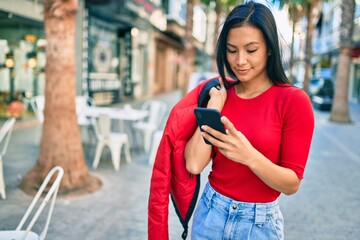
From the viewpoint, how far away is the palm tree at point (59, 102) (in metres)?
4.75

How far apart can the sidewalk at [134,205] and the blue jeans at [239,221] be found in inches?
91.5

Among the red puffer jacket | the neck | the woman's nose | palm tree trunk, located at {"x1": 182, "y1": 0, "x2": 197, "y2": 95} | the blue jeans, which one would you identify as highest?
palm tree trunk, located at {"x1": 182, "y1": 0, "x2": 197, "y2": 95}

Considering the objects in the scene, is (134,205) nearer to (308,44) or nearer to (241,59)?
(241,59)

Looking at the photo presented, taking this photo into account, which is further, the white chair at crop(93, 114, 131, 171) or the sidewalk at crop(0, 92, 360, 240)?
the white chair at crop(93, 114, 131, 171)

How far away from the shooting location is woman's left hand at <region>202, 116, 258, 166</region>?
1.21 meters

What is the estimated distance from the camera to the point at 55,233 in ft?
12.1

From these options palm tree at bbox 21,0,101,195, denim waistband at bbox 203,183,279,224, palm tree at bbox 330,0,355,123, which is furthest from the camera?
palm tree at bbox 330,0,355,123

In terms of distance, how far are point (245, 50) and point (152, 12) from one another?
1862 centimetres

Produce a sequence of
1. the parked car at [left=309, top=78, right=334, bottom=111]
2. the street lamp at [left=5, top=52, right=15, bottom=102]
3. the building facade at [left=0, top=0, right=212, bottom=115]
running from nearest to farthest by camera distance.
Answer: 1. the street lamp at [left=5, top=52, right=15, bottom=102]
2. the building facade at [left=0, top=0, right=212, bottom=115]
3. the parked car at [left=309, top=78, right=334, bottom=111]

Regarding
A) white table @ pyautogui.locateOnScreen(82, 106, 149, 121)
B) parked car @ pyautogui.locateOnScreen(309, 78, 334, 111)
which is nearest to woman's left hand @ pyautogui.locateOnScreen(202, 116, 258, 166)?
white table @ pyautogui.locateOnScreen(82, 106, 149, 121)

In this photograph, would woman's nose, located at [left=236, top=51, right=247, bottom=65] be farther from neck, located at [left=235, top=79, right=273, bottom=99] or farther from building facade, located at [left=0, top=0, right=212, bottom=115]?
building facade, located at [left=0, top=0, right=212, bottom=115]

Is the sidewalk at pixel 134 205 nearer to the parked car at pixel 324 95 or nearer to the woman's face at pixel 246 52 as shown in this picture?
the woman's face at pixel 246 52

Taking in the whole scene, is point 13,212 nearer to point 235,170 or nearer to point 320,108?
point 235,170

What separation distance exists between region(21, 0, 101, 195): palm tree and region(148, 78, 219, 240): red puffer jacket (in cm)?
345
